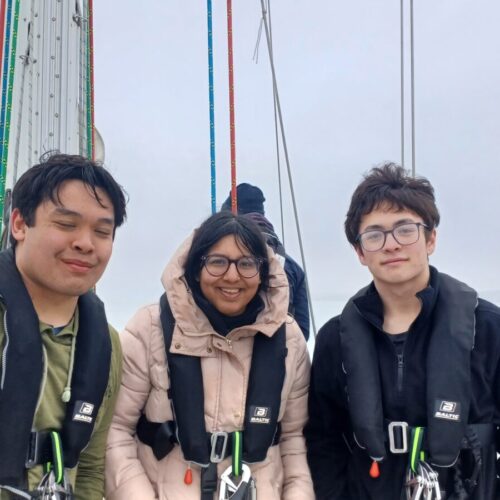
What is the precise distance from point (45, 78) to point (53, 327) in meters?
3.34

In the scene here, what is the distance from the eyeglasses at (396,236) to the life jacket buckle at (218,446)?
0.79m

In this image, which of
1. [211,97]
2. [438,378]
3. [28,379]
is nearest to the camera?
[28,379]

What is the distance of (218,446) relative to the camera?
6.30 ft

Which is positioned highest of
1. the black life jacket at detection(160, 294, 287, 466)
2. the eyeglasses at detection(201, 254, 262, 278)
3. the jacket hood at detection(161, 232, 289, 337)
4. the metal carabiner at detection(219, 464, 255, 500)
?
the eyeglasses at detection(201, 254, 262, 278)

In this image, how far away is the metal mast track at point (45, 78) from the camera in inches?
155

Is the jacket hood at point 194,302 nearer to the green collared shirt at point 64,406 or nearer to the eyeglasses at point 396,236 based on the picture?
the green collared shirt at point 64,406

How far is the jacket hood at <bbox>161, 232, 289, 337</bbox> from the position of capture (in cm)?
200

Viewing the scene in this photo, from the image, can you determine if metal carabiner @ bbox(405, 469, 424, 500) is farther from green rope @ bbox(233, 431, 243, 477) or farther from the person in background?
the person in background

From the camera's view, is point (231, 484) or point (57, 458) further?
Result: point (231, 484)

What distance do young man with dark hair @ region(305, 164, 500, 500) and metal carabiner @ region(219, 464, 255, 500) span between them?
0.34 m

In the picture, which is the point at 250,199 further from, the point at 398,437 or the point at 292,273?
the point at 398,437

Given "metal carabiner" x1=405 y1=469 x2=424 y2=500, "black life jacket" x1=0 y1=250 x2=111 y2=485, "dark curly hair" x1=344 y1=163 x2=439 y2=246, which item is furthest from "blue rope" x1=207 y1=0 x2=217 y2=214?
"metal carabiner" x1=405 y1=469 x2=424 y2=500

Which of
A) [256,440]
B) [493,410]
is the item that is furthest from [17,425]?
[493,410]

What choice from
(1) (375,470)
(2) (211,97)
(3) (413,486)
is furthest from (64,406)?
(2) (211,97)
